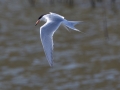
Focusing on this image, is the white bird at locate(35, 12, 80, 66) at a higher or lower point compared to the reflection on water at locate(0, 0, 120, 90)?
lower

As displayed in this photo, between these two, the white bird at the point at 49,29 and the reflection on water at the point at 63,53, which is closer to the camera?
the white bird at the point at 49,29

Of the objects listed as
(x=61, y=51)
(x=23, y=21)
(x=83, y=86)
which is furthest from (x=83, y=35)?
(x=83, y=86)

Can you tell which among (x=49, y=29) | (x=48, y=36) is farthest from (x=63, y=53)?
(x=48, y=36)

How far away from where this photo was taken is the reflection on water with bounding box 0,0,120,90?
8.92m

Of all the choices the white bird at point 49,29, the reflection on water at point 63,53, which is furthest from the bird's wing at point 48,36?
the reflection on water at point 63,53

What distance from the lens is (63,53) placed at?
33.1 feet

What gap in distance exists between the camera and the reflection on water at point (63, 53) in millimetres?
8922

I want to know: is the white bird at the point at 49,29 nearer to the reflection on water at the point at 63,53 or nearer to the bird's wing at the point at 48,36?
the bird's wing at the point at 48,36

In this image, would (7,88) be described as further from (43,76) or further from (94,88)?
(94,88)

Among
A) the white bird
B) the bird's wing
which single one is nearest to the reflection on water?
the white bird

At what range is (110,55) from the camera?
991cm

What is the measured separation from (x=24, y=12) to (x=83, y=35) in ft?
7.66

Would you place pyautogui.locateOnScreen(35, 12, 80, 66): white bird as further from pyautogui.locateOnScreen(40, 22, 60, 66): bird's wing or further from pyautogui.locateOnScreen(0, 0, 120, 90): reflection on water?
pyautogui.locateOnScreen(0, 0, 120, 90): reflection on water

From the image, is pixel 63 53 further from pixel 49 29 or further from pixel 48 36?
pixel 48 36
